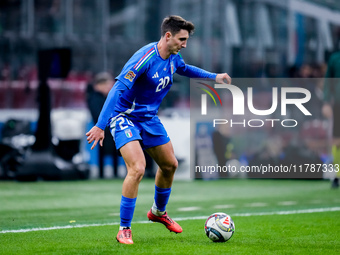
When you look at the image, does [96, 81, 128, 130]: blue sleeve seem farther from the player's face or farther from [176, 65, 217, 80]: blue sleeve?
[176, 65, 217, 80]: blue sleeve

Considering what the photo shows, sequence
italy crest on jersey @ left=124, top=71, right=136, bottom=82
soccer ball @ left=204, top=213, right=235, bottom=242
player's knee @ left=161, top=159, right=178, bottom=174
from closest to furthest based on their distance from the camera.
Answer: italy crest on jersey @ left=124, top=71, right=136, bottom=82 < soccer ball @ left=204, top=213, right=235, bottom=242 < player's knee @ left=161, top=159, right=178, bottom=174

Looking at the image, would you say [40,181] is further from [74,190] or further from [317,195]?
[317,195]

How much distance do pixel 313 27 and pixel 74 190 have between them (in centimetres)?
1098

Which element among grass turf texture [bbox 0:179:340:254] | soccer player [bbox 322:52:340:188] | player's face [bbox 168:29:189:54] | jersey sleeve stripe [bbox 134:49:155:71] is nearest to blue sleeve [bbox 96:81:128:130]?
jersey sleeve stripe [bbox 134:49:155:71]

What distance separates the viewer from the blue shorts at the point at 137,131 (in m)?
6.24

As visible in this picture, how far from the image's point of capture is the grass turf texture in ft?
19.3

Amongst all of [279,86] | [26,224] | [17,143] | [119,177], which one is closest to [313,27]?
[279,86]

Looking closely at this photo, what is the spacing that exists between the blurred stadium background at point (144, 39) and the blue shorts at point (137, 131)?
33.2ft

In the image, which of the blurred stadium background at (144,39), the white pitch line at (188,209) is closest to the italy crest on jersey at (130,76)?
the white pitch line at (188,209)

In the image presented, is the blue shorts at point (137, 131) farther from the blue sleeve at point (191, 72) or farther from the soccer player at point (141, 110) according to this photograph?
the blue sleeve at point (191, 72)

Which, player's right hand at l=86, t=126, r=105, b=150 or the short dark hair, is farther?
the short dark hair

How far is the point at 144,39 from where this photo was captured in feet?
75.7

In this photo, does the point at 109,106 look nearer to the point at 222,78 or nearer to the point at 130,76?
the point at 130,76

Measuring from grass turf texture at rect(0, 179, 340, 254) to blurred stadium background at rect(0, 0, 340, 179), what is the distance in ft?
13.1
